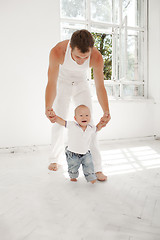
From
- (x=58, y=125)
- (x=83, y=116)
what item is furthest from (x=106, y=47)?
(x=83, y=116)

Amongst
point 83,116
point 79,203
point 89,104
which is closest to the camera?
point 79,203

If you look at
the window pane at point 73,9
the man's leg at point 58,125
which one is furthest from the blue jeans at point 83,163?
the window pane at point 73,9

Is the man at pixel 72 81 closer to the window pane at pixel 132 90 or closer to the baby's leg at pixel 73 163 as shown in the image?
the baby's leg at pixel 73 163

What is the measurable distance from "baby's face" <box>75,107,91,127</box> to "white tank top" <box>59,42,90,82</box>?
39cm

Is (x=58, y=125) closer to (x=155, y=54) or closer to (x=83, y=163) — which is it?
(x=83, y=163)

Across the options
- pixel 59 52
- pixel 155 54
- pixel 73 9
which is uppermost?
pixel 73 9

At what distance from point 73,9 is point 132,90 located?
1.76 metres

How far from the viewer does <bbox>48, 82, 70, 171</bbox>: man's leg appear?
6.64 ft

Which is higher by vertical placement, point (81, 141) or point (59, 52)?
point (59, 52)

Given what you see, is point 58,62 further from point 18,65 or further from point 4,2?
point 4,2

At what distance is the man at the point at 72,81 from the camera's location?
150 cm

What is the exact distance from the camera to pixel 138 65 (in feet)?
13.2

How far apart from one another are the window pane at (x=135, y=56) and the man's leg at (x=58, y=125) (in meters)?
2.32

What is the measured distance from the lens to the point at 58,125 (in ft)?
6.76
